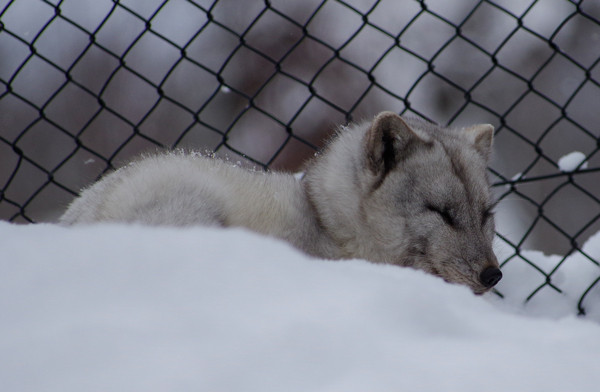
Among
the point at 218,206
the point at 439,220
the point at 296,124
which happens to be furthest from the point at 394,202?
the point at 296,124

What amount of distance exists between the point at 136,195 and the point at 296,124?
504cm

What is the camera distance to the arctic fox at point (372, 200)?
2646 mm

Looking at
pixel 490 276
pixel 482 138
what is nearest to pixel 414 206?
pixel 490 276

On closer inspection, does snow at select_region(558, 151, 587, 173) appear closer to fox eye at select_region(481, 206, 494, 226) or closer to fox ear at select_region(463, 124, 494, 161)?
fox ear at select_region(463, 124, 494, 161)

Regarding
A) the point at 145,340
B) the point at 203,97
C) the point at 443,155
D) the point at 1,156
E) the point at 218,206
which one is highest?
the point at 443,155

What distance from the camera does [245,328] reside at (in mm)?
1456

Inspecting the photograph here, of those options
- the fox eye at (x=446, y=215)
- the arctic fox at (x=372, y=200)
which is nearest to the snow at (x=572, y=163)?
the arctic fox at (x=372, y=200)

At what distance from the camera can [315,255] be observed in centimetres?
282

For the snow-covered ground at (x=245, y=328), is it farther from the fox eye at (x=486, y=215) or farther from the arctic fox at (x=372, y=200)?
the fox eye at (x=486, y=215)

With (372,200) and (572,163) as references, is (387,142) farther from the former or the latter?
(572,163)

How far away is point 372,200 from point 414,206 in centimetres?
20

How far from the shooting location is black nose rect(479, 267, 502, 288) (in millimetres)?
2711

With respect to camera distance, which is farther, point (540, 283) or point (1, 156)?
point (1, 156)

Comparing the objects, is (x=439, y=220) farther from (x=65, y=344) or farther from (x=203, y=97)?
(x=203, y=97)
